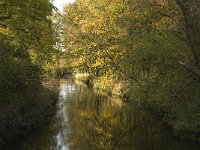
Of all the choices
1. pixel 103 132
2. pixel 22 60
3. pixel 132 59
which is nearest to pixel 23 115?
pixel 22 60

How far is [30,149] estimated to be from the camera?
77.0 ft

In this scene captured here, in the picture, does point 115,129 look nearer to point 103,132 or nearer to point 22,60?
point 103,132

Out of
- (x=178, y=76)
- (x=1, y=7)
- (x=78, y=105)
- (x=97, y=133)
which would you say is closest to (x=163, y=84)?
(x=178, y=76)

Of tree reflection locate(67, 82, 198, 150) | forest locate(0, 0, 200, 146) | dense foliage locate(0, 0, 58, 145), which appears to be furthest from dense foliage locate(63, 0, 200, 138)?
dense foliage locate(0, 0, 58, 145)

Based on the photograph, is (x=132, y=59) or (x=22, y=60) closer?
(x=22, y=60)

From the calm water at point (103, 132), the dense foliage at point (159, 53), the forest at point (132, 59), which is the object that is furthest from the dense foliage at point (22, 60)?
the dense foliage at point (159, 53)

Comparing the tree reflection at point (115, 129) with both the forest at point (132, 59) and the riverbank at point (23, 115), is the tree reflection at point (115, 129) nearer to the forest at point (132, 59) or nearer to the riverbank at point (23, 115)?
the forest at point (132, 59)

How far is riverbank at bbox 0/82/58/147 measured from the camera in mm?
23922

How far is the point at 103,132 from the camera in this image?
2834 centimetres

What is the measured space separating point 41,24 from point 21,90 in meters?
5.29

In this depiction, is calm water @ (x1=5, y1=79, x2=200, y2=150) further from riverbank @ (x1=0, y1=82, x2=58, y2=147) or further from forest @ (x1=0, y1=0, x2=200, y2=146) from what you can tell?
forest @ (x1=0, y1=0, x2=200, y2=146)

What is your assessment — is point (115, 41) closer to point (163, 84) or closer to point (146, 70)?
point (146, 70)

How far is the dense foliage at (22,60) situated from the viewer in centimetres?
2475

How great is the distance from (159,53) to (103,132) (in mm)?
7343
